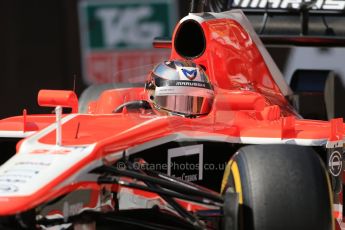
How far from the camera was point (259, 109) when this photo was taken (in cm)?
500

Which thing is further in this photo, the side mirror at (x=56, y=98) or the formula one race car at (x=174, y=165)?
the side mirror at (x=56, y=98)

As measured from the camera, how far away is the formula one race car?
12.8ft

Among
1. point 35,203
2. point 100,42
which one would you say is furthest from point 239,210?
point 100,42

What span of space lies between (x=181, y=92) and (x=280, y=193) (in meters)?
1.08

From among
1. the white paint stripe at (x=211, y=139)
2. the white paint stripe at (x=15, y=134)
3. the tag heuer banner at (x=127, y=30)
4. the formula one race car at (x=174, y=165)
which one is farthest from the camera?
the tag heuer banner at (x=127, y=30)

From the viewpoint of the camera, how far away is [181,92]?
190 inches

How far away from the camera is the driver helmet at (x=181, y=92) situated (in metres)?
4.83

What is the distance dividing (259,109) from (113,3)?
17.1 ft

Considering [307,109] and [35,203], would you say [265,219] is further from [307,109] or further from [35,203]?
[307,109]

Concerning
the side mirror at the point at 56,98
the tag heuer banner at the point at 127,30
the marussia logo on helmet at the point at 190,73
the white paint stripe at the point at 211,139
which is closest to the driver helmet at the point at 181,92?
the marussia logo on helmet at the point at 190,73

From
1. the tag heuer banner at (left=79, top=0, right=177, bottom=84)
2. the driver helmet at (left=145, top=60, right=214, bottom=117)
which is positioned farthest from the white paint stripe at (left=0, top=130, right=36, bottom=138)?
the tag heuer banner at (left=79, top=0, right=177, bottom=84)

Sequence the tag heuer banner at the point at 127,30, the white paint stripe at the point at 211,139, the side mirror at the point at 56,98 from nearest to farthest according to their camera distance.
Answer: the white paint stripe at the point at 211,139
the side mirror at the point at 56,98
the tag heuer banner at the point at 127,30

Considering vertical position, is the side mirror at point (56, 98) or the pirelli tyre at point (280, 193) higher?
the side mirror at point (56, 98)

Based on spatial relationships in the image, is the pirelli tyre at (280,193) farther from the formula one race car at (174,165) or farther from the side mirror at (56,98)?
the side mirror at (56,98)
